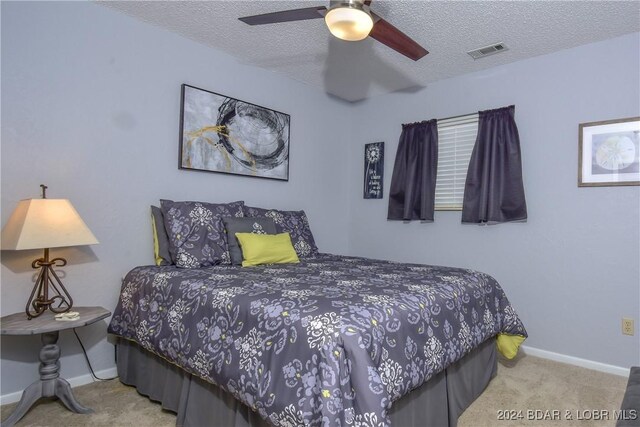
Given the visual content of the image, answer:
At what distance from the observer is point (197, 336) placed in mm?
1687

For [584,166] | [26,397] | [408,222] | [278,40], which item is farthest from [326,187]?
[26,397]

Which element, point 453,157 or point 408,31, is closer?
point 408,31

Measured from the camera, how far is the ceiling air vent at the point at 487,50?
2875mm

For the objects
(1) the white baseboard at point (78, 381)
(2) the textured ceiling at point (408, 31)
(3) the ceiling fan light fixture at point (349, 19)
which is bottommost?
(1) the white baseboard at point (78, 381)

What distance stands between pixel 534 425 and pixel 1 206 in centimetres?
314

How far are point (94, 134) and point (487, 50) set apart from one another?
298cm

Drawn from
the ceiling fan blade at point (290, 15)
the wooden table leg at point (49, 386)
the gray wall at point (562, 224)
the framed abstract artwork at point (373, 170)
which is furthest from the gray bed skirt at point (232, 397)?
the framed abstract artwork at point (373, 170)

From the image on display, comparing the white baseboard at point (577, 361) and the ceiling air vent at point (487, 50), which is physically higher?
the ceiling air vent at point (487, 50)

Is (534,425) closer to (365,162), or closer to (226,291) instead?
(226,291)

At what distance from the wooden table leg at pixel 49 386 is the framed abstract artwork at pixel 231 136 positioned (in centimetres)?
143

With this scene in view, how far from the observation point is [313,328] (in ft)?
4.24

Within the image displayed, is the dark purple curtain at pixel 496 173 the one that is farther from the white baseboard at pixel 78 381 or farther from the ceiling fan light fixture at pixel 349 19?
the white baseboard at pixel 78 381

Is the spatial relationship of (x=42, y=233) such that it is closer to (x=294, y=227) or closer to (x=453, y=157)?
(x=294, y=227)

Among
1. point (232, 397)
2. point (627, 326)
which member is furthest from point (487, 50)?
point (232, 397)
